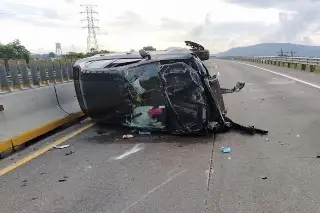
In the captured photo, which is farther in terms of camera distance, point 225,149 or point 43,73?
point 43,73

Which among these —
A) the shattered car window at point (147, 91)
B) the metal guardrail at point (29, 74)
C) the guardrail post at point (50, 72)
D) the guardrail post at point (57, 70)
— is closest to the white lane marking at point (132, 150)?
the shattered car window at point (147, 91)

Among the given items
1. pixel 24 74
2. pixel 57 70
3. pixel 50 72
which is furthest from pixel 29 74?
pixel 57 70

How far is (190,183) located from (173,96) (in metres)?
2.74

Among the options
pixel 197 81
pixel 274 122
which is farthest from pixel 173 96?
pixel 274 122

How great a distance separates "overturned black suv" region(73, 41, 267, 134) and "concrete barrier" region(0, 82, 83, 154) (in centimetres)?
117

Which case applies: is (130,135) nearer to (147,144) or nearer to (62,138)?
(147,144)

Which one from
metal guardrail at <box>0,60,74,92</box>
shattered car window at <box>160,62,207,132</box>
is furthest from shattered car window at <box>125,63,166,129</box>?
metal guardrail at <box>0,60,74,92</box>

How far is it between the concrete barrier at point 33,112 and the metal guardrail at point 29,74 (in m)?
1.23

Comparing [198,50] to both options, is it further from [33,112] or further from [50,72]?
[33,112]

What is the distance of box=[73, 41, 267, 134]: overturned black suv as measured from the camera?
293 inches

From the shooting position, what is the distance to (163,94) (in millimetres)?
7449

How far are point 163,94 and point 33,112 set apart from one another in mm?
2470

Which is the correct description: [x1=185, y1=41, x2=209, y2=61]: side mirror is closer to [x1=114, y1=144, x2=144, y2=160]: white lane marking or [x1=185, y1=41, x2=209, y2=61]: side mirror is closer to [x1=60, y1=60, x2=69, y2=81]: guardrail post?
[x1=60, y1=60, x2=69, y2=81]: guardrail post

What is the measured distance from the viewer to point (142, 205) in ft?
14.1
